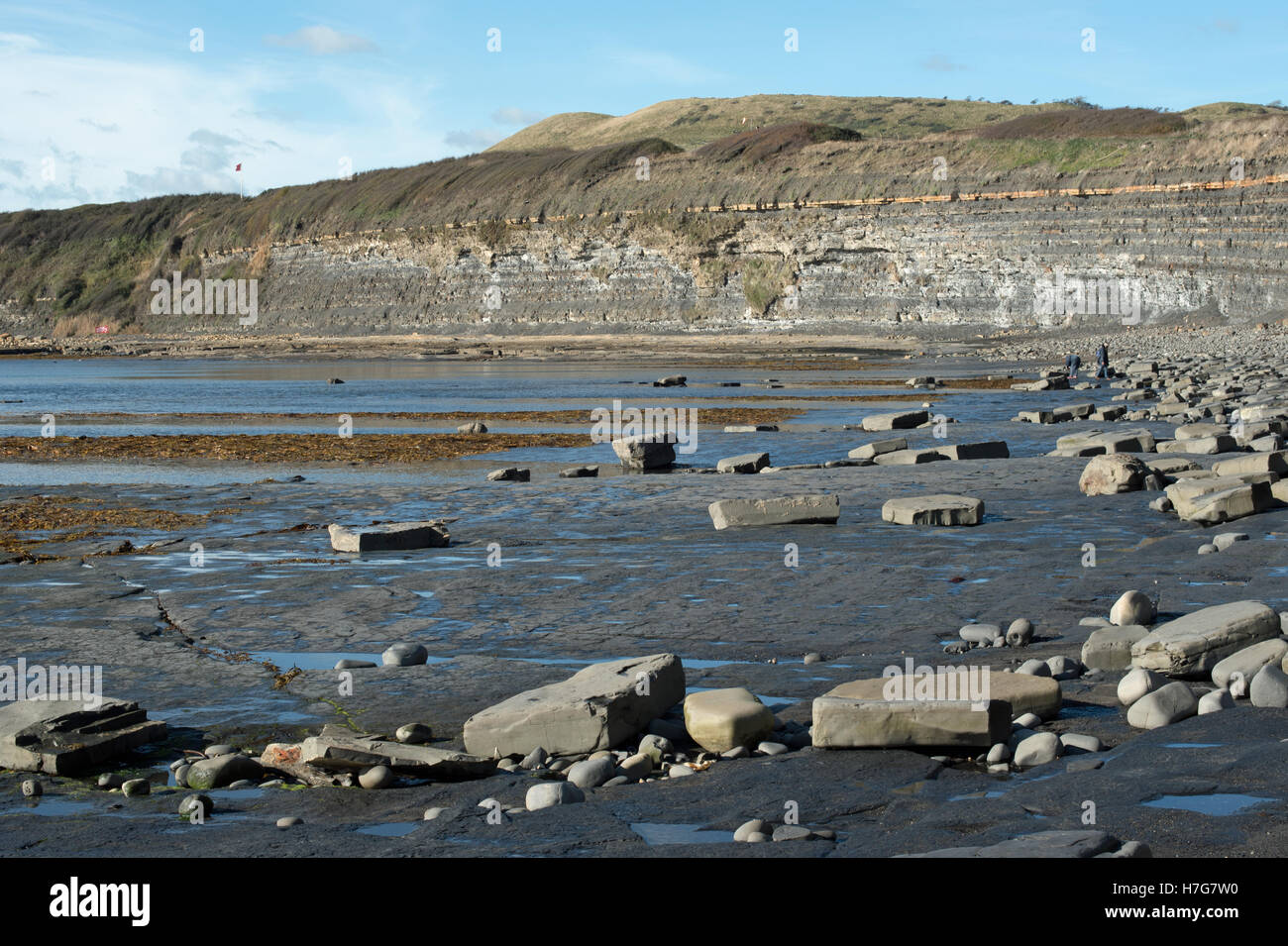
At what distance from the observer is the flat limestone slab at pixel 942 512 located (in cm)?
1077

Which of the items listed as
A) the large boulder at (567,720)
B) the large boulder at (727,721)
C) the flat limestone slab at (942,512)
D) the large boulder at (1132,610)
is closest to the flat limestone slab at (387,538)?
the flat limestone slab at (942,512)

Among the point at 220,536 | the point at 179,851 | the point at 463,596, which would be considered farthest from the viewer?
the point at 220,536

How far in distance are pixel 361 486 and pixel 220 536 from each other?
12.6 feet

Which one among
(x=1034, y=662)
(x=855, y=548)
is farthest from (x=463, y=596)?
(x=1034, y=662)

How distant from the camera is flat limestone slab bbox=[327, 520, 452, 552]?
33.5 ft

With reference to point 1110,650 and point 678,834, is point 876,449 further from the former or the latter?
point 678,834

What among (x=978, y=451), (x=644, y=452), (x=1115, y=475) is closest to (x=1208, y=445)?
(x=978, y=451)

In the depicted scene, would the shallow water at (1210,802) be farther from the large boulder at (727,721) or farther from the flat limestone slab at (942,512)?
the flat limestone slab at (942,512)

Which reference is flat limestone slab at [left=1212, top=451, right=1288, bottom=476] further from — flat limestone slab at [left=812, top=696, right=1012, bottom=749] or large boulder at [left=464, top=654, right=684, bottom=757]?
large boulder at [left=464, top=654, right=684, bottom=757]
